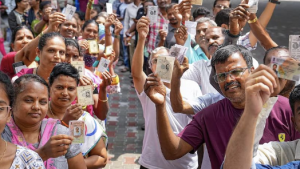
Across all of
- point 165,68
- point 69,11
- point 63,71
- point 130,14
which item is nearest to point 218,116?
point 165,68

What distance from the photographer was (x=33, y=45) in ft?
15.2

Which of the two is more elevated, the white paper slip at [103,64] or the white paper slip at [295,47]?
the white paper slip at [295,47]

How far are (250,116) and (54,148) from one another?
116cm

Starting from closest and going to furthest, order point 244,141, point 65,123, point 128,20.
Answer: point 244,141 → point 65,123 → point 128,20

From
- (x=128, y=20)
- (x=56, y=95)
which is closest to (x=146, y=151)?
(x=56, y=95)

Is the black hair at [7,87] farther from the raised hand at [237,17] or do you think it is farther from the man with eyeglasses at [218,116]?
the raised hand at [237,17]

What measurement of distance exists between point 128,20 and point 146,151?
6.90 m

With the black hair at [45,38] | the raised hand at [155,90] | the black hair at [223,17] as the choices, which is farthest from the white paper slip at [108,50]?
the raised hand at [155,90]

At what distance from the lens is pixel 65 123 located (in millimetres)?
3014

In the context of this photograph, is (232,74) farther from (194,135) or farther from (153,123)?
(153,123)

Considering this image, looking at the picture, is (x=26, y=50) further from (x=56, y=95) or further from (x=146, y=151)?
(x=146, y=151)

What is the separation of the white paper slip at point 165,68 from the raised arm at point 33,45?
179cm

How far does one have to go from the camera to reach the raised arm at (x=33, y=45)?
14.6 feet

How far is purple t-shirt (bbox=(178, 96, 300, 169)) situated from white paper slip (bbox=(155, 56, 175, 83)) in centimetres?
35
